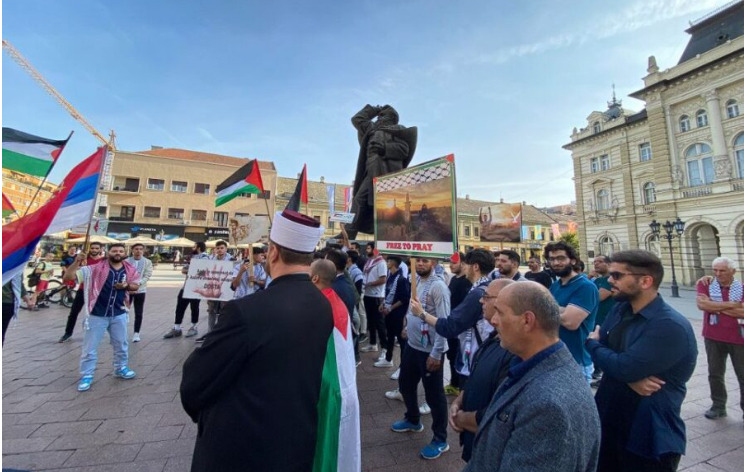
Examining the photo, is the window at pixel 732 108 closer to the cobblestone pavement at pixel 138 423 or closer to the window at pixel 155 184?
the cobblestone pavement at pixel 138 423

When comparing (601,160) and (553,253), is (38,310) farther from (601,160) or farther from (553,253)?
(601,160)

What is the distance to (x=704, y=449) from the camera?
3.18 m

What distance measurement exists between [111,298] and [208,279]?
2.25m

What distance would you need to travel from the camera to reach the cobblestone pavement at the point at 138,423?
288 cm

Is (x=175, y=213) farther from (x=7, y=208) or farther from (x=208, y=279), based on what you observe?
(x=7, y=208)

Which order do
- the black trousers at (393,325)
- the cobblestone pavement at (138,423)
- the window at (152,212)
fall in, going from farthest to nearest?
the window at (152,212) < the black trousers at (393,325) < the cobblestone pavement at (138,423)

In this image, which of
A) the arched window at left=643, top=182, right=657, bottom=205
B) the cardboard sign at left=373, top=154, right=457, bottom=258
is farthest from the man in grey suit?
the arched window at left=643, top=182, right=657, bottom=205

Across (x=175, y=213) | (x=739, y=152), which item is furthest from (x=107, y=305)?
(x=175, y=213)

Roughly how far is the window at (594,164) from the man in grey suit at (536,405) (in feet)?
126

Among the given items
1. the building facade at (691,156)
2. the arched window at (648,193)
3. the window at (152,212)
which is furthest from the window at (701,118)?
the window at (152,212)

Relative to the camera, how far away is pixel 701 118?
23703 millimetres

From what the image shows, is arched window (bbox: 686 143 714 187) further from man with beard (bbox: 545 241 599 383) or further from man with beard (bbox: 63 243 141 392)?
man with beard (bbox: 63 243 141 392)

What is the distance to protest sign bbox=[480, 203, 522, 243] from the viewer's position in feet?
76.2

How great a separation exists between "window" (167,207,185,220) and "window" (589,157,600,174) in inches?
1796
